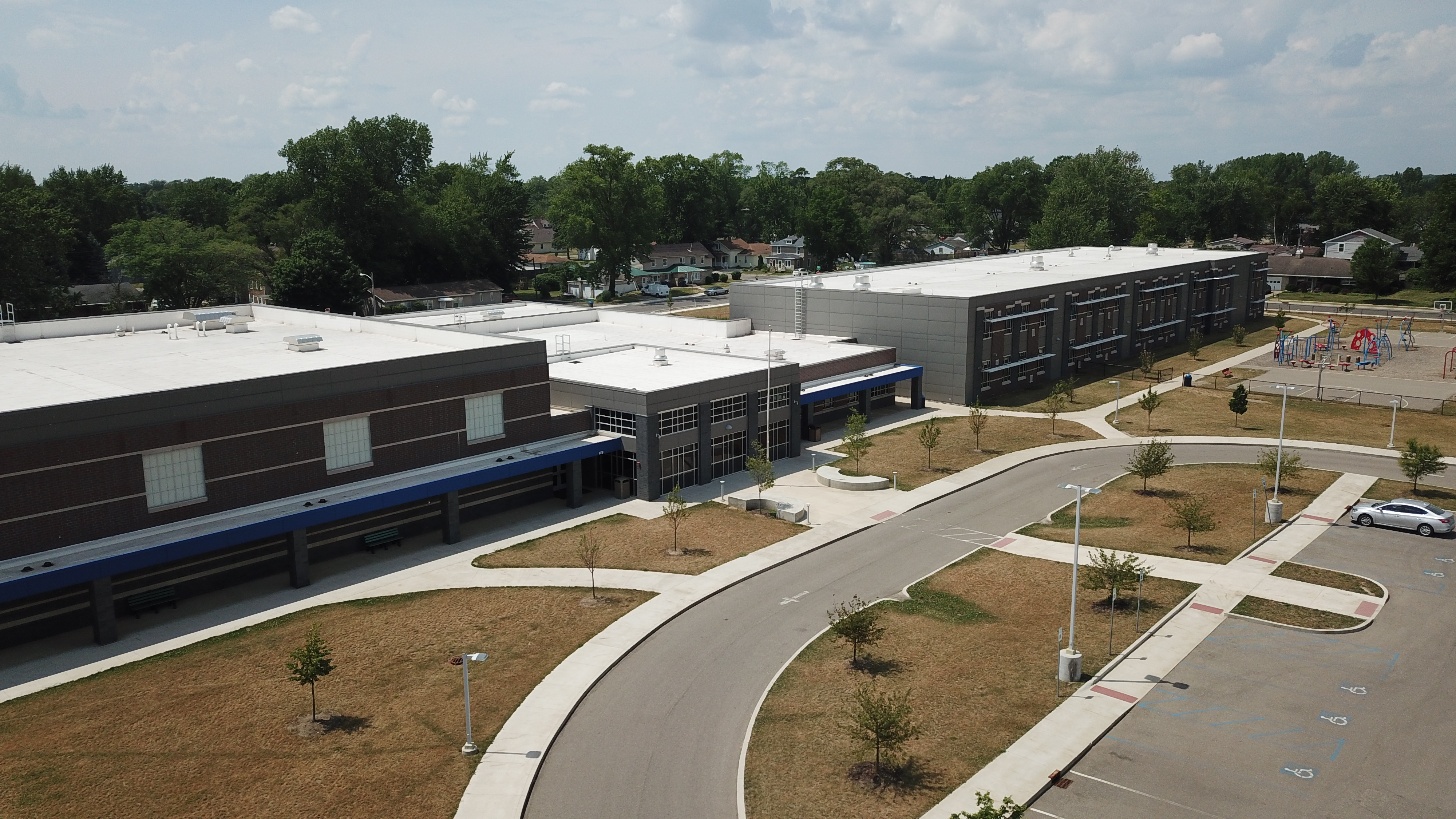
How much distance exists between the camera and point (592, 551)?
129 ft

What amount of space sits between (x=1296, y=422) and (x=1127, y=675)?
1770 inches

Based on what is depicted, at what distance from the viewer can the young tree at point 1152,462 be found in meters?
50.9

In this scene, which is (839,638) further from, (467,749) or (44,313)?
(44,313)

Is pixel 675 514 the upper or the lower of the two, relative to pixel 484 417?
lower

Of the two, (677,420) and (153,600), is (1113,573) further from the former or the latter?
(153,600)

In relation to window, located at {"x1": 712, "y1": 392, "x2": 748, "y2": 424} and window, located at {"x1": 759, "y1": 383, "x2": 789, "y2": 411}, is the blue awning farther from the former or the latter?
window, located at {"x1": 759, "y1": 383, "x2": 789, "y2": 411}

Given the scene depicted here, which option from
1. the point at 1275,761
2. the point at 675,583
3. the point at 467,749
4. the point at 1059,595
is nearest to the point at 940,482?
the point at 1059,595

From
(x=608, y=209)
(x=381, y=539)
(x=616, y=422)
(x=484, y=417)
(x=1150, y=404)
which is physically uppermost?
(x=608, y=209)

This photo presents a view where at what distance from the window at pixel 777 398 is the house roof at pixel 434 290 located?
7264 cm

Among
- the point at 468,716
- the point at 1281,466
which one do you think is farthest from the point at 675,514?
the point at 1281,466

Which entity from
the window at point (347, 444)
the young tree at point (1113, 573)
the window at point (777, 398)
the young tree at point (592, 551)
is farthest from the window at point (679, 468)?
the young tree at point (1113, 573)

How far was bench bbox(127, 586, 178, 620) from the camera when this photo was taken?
36438mm

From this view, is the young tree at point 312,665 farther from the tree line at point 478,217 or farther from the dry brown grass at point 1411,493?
the tree line at point 478,217

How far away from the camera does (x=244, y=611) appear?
36.9 m
